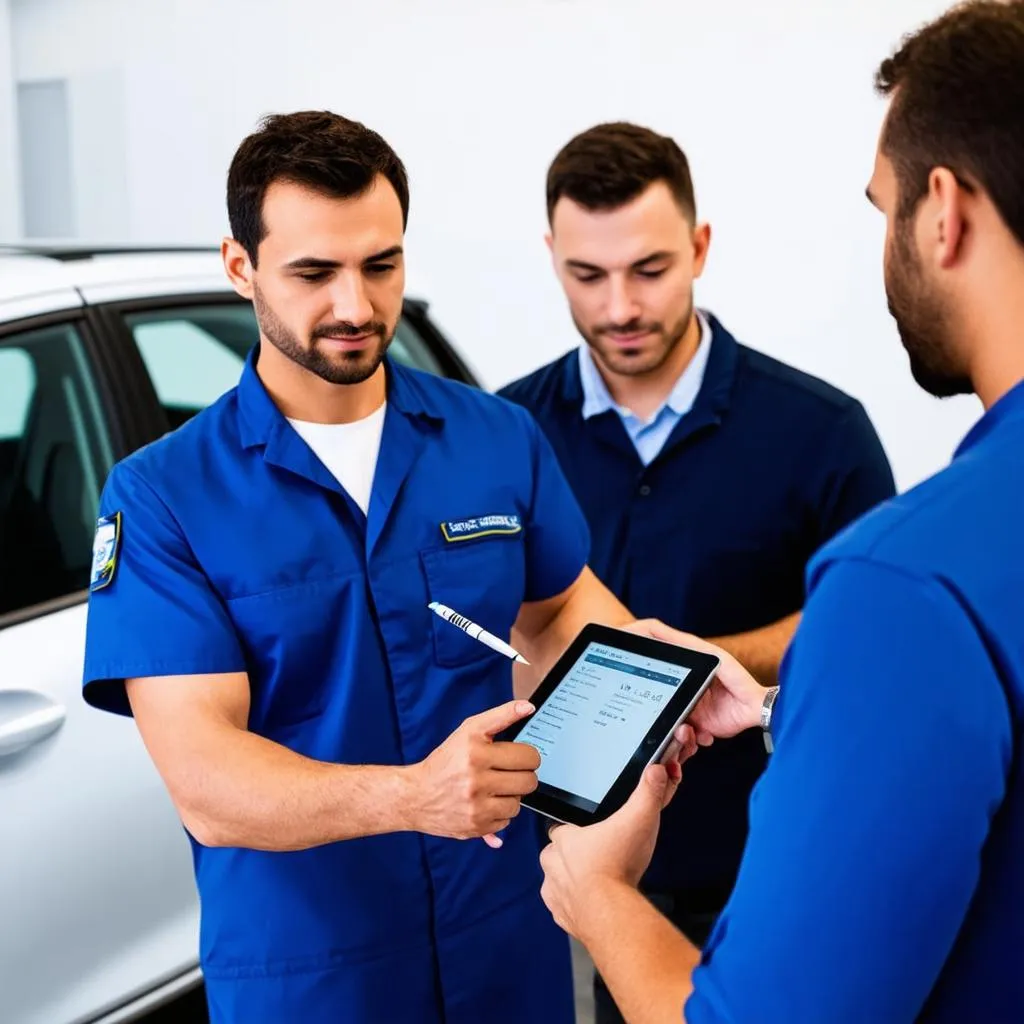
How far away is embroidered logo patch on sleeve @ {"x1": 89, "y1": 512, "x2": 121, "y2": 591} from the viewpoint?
1369 mm

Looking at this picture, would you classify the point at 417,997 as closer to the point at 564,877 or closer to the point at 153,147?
the point at 564,877

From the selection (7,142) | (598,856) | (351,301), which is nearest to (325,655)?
(351,301)

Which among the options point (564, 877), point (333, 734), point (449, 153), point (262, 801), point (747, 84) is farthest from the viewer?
point (449, 153)

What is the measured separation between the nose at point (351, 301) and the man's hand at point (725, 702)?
0.48 metres

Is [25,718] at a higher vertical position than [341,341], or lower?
lower

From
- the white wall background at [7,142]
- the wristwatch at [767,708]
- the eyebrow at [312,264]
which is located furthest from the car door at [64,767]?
the white wall background at [7,142]

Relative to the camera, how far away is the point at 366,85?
4.66 m

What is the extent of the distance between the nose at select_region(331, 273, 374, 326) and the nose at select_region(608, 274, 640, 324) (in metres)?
0.55

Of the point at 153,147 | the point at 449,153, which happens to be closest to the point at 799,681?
the point at 449,153

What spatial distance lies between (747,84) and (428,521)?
114 inches

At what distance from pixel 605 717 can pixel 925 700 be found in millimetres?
588

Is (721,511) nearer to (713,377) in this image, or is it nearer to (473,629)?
(713,377)

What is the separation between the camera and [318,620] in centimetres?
141

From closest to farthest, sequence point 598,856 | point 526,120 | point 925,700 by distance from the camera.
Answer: point 925,700 → point 598,856 → point 526,120
